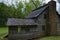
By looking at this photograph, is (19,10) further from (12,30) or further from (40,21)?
(12,30)

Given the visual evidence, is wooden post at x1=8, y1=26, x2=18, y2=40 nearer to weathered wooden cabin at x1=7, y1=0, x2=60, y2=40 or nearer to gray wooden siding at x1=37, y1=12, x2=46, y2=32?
weathered wooden cabin at x1=7, y1=0, x2=60, y2=40

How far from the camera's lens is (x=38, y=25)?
102 feet

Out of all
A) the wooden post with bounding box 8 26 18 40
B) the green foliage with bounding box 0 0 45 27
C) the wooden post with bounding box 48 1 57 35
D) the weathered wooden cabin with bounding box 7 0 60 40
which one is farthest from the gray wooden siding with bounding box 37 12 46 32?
the green foliage with bounding box 0 0 45 27

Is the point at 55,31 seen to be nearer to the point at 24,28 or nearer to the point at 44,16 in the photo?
the point at 44,16

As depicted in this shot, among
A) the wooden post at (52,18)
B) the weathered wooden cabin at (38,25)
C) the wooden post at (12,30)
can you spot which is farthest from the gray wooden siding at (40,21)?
the wooden post at (12,30)

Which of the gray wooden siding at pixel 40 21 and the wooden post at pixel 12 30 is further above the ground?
the gray wooden siding at pixel 40 21

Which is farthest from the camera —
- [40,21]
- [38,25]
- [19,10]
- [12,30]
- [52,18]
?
[19,10]

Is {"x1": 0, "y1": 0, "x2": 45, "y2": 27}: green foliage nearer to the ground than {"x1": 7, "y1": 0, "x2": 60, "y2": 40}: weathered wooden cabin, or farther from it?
farther from it

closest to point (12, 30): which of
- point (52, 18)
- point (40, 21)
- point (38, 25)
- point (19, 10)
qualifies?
point (38, 25)

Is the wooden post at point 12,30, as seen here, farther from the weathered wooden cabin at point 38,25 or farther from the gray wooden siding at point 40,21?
the gray wooden siding at point 40,21

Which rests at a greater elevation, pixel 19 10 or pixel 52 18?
pixel 19 10

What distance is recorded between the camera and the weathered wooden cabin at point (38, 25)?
28.7 m

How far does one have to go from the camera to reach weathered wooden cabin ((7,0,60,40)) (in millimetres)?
28711

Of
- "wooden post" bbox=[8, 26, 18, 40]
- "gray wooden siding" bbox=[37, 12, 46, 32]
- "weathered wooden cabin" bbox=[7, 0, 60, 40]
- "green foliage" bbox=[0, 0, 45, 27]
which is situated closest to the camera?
"wooden post" bbox=[8, 26, 18, 40]
